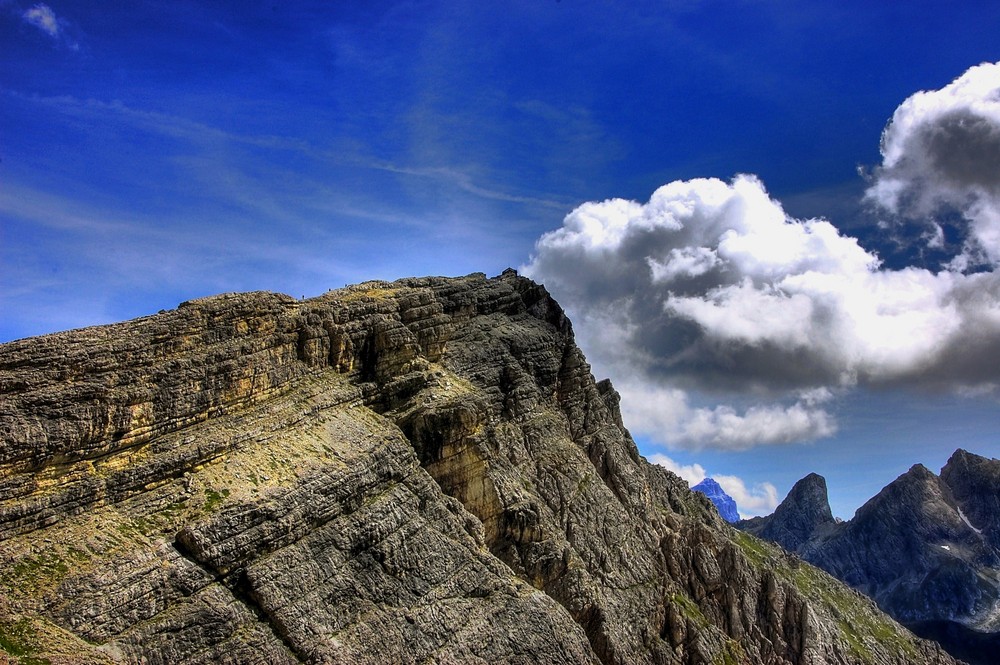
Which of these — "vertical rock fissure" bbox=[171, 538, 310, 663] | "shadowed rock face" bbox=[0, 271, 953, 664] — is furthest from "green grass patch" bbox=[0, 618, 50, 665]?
"vertical rock fissure" bbox=[171, 538, 310, 663]

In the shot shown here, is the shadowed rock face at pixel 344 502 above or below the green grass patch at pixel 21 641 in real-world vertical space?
above

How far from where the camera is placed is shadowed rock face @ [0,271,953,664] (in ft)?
209

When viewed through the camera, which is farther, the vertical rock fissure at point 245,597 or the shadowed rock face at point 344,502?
the vertical rock fissure at point 245,597

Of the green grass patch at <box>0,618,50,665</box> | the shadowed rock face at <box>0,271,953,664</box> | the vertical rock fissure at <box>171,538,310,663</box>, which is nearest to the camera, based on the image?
the green grass patch at <box>0,618,50,665</box>

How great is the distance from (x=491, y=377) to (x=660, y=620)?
3892 centimetres

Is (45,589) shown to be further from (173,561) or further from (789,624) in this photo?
(789,624)

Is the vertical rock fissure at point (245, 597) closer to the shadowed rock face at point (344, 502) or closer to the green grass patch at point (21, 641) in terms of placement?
the shadowed rock face at point (344, 502)

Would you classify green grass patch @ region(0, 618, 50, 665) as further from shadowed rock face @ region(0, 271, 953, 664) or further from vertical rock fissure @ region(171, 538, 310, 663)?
vertical rock fissure @ region(171, 538, 310, 663)

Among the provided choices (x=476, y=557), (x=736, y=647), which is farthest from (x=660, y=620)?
(x=476, y=557)

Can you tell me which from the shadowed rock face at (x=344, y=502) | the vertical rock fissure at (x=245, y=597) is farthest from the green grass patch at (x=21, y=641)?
the vertical rock fissure at (x=245, y=597)

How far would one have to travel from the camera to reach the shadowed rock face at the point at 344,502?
2510 inches

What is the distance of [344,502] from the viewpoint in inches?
3120

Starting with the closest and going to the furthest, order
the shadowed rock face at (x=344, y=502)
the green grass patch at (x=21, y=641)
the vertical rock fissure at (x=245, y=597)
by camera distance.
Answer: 1. the green grass patch at (x=21, y=641)
2. the shadowed rock face at (x=344, y=502)
3. the vertical rock fissure at (x=245, y=597)

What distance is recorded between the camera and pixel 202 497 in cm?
7138
